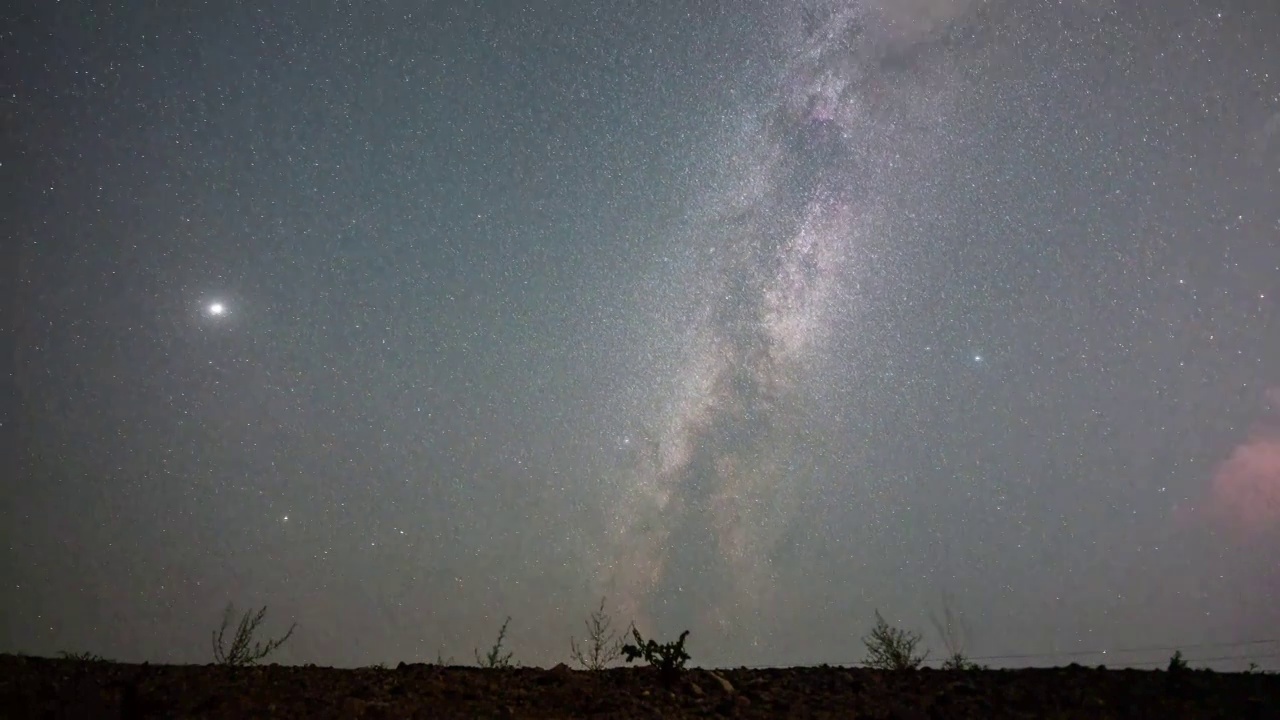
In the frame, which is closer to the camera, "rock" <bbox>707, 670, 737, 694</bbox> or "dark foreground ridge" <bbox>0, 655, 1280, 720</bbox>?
"dark foreground ridge" <bbox>0, 655, 1280, 720</bbox>

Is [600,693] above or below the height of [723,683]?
below

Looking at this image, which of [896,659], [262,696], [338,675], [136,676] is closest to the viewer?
[262,696]

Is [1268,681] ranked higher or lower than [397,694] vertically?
higher

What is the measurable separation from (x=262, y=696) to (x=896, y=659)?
8.65 m

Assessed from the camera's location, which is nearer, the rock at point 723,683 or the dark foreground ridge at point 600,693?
the dark foreground ridge at point 600,693

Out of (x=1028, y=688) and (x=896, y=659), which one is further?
(x=896, y=659)

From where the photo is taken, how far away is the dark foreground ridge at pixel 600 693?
6480mm

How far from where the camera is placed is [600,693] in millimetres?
7293

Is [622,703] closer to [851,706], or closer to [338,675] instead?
[851,706]

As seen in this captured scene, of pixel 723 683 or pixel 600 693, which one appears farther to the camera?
pixel 723 683

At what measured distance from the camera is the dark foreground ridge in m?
6.48

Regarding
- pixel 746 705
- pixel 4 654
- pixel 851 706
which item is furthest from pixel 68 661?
pixel 851 706

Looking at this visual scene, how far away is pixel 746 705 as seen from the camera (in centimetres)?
711

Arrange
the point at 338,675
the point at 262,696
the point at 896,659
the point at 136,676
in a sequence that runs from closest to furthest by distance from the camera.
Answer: the point at 262,696, the point at 136,676, the point at 338,675, the point at 896,659
